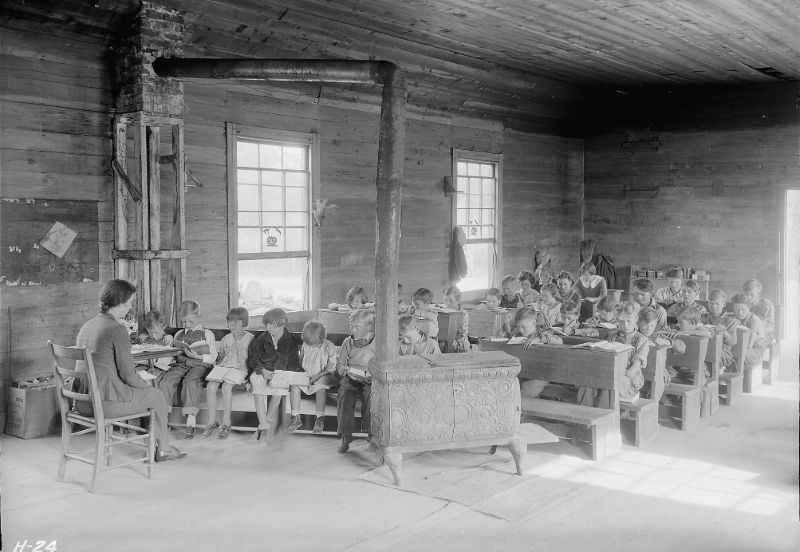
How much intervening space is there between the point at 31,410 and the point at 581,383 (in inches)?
193

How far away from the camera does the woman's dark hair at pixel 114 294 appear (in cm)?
595

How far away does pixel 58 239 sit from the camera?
767cm

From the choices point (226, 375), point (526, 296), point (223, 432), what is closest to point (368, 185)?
point (526, 296)

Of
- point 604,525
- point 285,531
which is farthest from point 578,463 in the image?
point 285,531

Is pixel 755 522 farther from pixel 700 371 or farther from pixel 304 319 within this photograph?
pixel 304 319

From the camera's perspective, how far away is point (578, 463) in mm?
6516

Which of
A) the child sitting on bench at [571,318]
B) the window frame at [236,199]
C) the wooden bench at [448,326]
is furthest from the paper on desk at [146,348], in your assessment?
the child sitting on bench at [571,318]

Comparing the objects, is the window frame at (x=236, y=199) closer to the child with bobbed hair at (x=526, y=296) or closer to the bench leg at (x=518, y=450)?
the child with bobbed hair at (x=526, y=296)

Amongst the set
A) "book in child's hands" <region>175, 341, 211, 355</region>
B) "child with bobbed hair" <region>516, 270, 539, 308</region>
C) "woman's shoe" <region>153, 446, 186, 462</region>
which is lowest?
"woman's shoe" <region>153, 446, 186, 462</region>

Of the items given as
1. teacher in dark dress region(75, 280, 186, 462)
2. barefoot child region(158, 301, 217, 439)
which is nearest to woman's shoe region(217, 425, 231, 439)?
barefoot child region(158, 301, 217, 439)

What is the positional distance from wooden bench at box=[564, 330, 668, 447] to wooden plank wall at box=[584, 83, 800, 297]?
22.2ft

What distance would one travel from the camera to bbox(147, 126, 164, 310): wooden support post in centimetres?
773

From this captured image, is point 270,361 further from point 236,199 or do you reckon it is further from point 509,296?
point 509,296

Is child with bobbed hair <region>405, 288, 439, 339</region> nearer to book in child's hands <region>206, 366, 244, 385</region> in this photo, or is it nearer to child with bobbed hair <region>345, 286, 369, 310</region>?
child with bobbed hair <region>345, 286, 369, 310</region>
